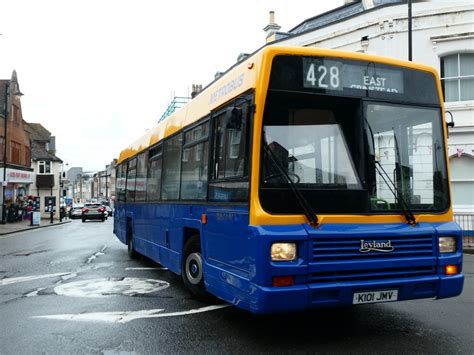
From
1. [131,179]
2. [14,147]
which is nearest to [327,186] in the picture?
[131,179]

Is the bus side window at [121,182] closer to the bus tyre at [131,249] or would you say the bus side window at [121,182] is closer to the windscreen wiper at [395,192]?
the bus tyre at [131,249]

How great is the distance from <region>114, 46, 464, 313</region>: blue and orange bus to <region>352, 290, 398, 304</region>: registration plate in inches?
0.5

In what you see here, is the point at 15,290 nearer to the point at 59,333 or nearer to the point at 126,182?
the point at 59,333

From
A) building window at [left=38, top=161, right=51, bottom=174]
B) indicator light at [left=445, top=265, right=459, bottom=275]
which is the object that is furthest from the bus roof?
building window at [left=38, top=161, right=51, bottom=174]

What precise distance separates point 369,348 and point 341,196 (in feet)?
4.98

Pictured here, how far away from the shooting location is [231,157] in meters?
5.01

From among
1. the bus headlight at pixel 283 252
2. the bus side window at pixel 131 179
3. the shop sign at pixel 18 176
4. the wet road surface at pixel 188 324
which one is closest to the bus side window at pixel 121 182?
the bus side window at pixel 131 179

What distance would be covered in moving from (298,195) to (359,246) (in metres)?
0.77

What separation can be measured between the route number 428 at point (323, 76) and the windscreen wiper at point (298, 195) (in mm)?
880

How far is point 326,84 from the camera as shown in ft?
15.8

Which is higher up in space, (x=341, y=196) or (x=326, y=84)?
(x=326, y=84)

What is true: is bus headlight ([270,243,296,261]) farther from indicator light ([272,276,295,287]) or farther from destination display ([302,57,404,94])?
destination display ([302,57,404,94])

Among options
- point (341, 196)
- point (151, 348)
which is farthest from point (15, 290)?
point (341, 196)

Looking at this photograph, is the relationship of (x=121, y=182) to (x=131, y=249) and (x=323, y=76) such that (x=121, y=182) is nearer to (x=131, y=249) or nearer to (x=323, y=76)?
(x=131, y=249)
